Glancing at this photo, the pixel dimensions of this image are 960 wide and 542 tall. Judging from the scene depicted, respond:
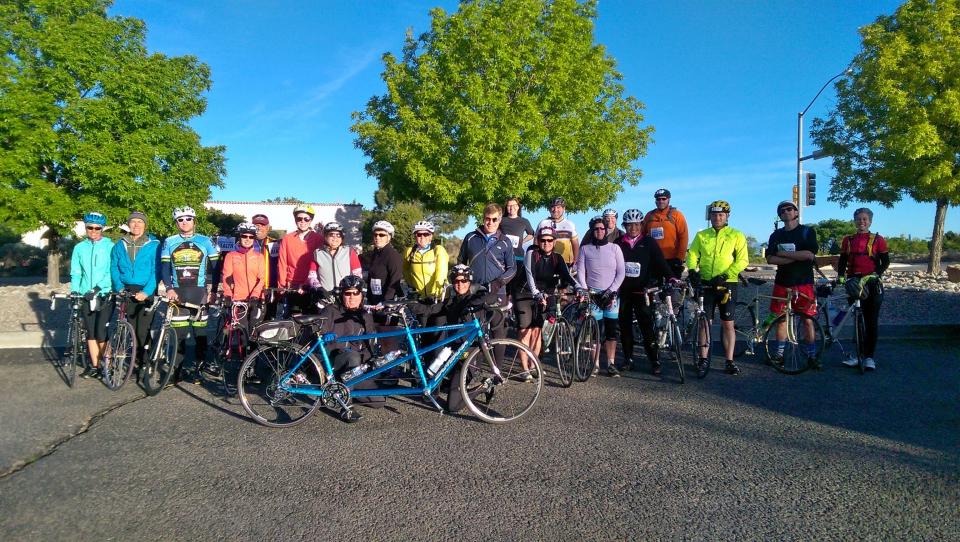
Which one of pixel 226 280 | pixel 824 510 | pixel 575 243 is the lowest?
pixel 824 510

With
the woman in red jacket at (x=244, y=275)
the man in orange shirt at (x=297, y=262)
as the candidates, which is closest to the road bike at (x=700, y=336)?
the man in orange shirt at (x=297, y=262)

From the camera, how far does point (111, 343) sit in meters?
6.33

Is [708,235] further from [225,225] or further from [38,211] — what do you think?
[225,225]

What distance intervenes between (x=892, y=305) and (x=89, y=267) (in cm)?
1430

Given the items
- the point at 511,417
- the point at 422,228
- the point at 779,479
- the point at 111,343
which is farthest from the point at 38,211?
the point at 779,479

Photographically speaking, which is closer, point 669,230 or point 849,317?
point 849,317

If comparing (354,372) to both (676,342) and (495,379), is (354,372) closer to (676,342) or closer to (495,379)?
(495,379)

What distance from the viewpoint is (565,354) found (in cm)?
625

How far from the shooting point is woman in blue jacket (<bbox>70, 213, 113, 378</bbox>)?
6.61 metres

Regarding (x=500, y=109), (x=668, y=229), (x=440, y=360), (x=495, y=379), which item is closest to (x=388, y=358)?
(x=440, y=360)

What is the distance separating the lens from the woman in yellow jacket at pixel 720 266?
6586mm

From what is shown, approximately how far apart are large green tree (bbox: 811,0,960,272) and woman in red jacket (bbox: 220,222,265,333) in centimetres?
1797

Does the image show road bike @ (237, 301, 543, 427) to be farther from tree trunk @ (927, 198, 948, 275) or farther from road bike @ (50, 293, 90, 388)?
tree trunk @ (927, 198, 948, 275)

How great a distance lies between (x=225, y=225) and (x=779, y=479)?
1361 inches
